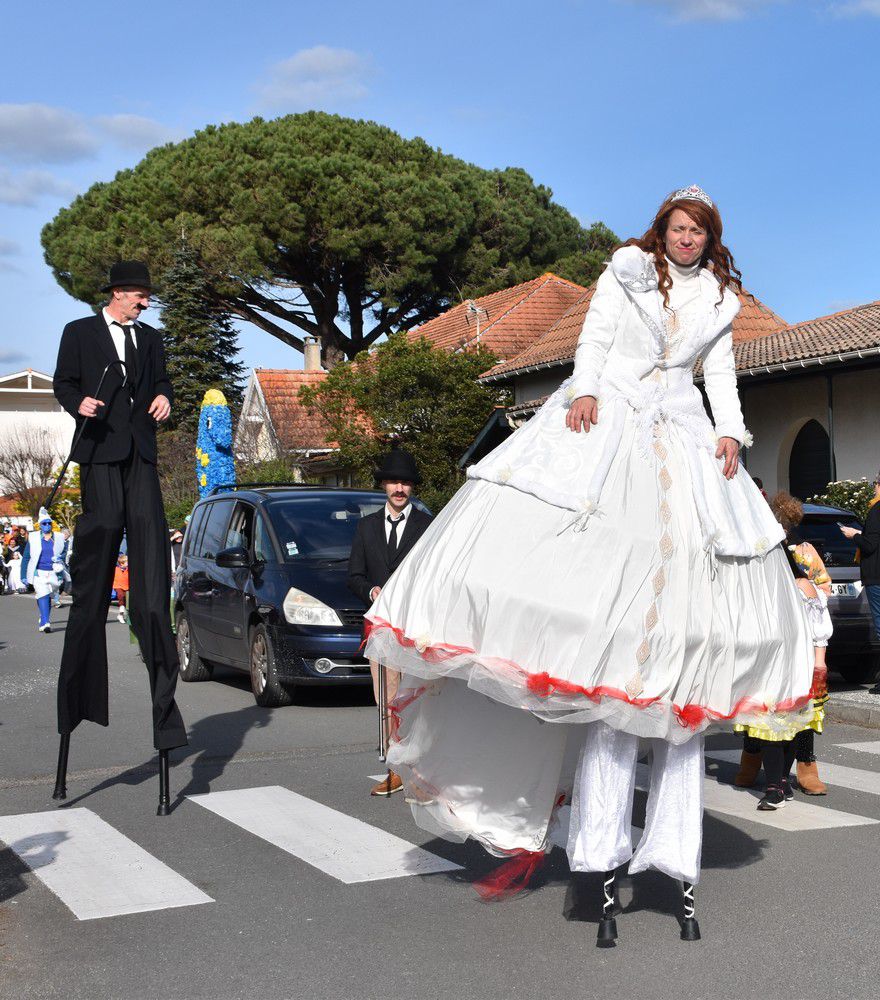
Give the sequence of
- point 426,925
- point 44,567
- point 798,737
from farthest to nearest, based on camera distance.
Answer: point 44,567 → point 798,737 → point 426,925

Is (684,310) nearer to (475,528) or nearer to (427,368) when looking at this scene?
(475,528)

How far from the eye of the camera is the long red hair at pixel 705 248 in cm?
471

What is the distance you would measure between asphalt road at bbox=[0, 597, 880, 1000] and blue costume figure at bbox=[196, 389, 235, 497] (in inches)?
757

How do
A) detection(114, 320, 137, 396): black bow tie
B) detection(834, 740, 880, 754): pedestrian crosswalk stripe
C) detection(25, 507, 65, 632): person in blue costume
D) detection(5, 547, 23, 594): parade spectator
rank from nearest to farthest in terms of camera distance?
detection(114, 320, 137, 396): black bow tie < detection(834, 740, 880, 754): pedestrian crosswalk stripe < detection(25, 507, 65, 632): person in blue costume < detection(5, 547, 23, 594): parade spectator

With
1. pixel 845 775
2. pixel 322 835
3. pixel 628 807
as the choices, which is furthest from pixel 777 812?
pixel 628 807

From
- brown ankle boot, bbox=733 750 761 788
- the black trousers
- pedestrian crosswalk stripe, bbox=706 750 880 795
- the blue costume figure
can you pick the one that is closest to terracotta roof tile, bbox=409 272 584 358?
the blue costume figure

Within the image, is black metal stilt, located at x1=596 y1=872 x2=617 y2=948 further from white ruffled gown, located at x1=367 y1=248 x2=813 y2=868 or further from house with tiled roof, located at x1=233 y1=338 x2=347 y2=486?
house with tiled roof, located at x1=233 y1=338 x2=347 y2=486

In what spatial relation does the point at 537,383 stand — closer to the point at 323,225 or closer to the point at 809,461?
the point at 809,461

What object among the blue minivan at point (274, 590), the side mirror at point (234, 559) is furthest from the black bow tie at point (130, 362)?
the side mirror at point (234, 559)

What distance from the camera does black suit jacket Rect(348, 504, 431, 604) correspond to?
7.88 meters

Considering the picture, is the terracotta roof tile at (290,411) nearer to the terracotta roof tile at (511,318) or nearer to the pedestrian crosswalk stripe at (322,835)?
the terracotta roof tile at (511,318)

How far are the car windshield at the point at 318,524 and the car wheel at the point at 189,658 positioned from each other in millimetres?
1924

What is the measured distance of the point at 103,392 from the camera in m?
6.43

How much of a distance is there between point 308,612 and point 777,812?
503 centimetres
